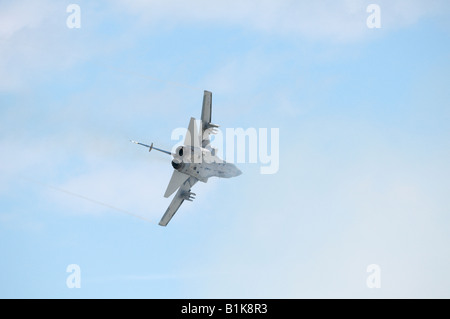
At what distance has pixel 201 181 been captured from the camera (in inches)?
3164

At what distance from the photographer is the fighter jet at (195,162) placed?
2886 inches

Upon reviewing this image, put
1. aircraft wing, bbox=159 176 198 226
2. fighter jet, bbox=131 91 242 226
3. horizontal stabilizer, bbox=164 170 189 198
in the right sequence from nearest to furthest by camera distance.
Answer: fighter jet, bbox=131 91 242 226
horizontal stabilizer, bbox=164 170 189 198
aircraft wing, bbox=159 176 198 226

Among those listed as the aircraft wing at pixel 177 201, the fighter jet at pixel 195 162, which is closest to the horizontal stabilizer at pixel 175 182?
the fighter jet at pixel 195 162

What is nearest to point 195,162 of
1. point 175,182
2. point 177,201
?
point 175,182

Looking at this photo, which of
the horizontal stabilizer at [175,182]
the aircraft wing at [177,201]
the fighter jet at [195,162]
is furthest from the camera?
the aircraft wing at [177,201]

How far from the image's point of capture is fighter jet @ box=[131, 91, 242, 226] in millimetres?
73312

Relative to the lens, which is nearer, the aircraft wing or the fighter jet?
the fighter jet

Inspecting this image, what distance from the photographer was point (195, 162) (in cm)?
7519

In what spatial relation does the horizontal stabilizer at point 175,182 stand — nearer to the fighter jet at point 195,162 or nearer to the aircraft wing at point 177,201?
the fighter jet at point 195,162

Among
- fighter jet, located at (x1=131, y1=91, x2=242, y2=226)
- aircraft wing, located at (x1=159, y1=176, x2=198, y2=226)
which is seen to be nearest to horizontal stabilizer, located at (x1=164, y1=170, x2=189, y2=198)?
fighter jet, located at (x1=131, y1=91, x2=242, y2=226)

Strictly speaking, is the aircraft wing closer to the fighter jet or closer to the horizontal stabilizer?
the fighter jet

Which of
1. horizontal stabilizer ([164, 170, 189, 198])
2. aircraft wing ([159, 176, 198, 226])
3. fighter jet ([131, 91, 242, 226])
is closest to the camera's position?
fighter jet ([131, 91, 242, 226])
